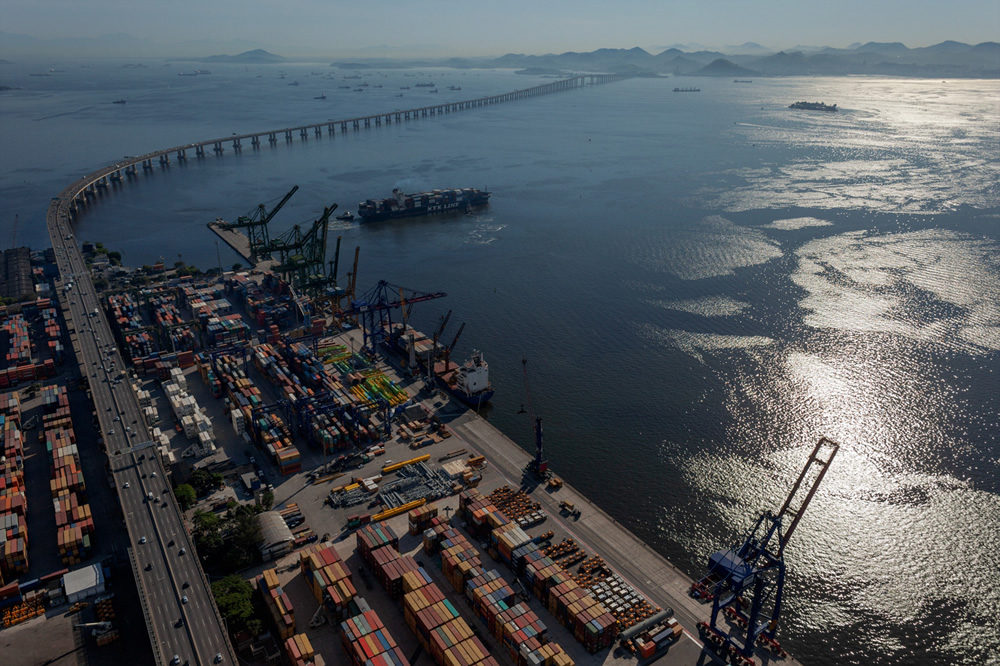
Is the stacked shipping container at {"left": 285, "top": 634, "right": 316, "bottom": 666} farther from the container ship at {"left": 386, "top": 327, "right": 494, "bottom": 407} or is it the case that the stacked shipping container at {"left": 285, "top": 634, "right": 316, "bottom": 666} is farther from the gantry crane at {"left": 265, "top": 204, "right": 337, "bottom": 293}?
the gantry crane at {"left": 265, "top": 204, "right": 337, "bottom": 293}

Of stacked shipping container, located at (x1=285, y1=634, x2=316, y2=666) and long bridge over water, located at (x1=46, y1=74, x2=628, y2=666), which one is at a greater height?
long bridge over water, located at (x1=46, y1=74, x2=628, y2=666)

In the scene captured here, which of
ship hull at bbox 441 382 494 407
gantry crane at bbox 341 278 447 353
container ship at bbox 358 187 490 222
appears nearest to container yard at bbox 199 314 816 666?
ship hull at bbox 441 382 494 407

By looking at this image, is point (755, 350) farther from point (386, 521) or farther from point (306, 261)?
point (306, 261)

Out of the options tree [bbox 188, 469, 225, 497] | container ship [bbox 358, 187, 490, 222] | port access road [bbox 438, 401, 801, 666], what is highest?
container ship [bbox 358, 187, 490, 222]

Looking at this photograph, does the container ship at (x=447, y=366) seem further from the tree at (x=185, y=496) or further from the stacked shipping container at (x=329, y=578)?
the tree at (x=185, y=496)

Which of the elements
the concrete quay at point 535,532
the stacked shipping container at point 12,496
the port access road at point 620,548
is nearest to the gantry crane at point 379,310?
the concrete quay at point 535,532

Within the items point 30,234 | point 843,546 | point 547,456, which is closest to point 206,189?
point 30,234

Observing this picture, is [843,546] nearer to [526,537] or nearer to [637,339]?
[526,537]

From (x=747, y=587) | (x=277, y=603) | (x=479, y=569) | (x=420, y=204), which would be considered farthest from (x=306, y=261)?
(x=747, y=587)
